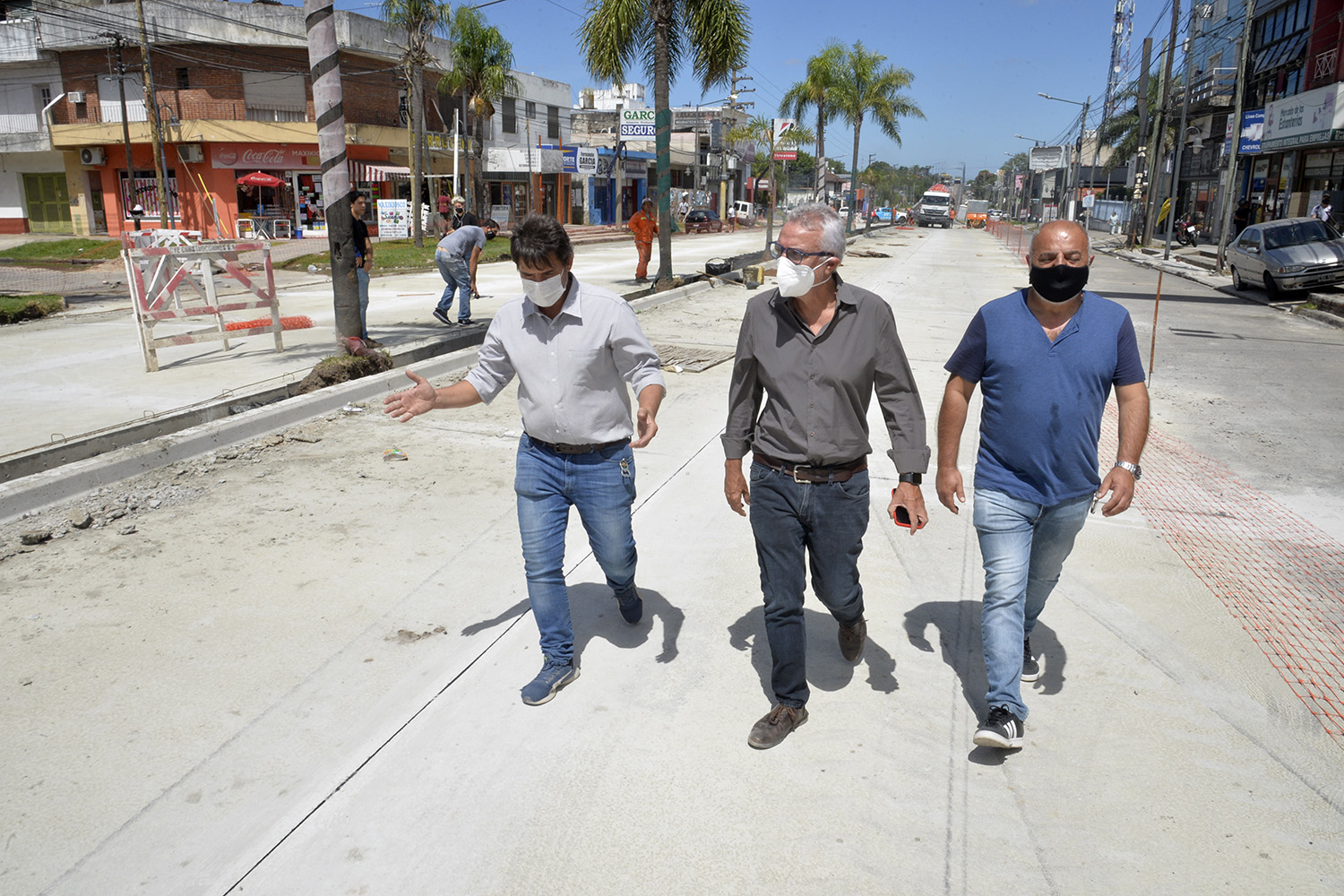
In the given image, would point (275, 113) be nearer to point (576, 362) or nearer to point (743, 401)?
point (576, 362)

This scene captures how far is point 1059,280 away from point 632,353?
5.13 ft

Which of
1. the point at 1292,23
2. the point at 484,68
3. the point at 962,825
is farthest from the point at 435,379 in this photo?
the point at 1292,23

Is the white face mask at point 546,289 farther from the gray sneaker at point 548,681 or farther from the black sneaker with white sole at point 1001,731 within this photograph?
the black sneaker with white sole at point 1001,731

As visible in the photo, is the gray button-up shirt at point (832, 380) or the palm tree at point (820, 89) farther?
the palm tree at point (820, 89)

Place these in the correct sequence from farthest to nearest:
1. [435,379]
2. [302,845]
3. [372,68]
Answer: [372,68]
[435,379]
[302,845]

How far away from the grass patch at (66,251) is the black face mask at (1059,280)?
3180cm

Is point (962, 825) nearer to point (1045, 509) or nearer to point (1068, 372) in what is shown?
point (1045, 509)

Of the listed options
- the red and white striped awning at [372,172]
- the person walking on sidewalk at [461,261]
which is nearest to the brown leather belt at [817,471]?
the person walking on sidewalk at [461,261]

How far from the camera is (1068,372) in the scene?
3.10 meters

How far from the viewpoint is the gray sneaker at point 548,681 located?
3.59m

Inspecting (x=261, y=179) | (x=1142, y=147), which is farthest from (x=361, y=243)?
(x=1142, y=147)

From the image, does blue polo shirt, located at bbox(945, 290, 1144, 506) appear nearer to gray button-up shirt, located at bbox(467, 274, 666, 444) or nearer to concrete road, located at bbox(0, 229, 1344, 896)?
concrete road, located at bbox(0, 229, 1344, 896)

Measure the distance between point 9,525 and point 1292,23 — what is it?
4487 centimetres

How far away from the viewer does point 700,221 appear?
5278 centimetres
